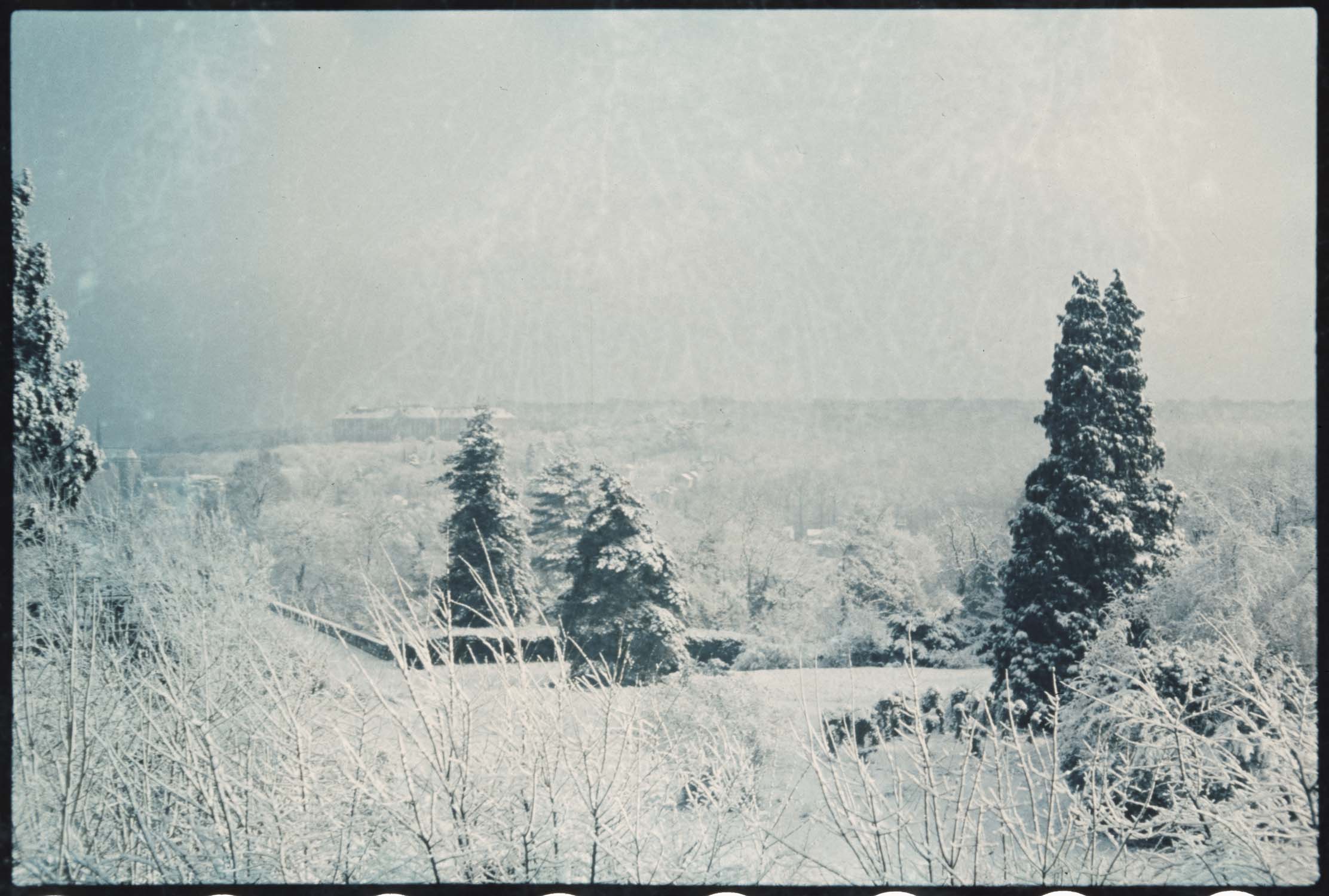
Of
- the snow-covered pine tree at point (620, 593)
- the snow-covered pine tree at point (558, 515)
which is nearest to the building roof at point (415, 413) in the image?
the snow-covered pine tree at point (558, 515)

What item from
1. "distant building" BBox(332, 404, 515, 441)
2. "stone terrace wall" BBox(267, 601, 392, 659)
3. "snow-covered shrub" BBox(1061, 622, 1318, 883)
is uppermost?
"distant building" BBox(332, 404, 515, 441)

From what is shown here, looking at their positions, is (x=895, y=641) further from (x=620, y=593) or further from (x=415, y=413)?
(x=415, y=413)

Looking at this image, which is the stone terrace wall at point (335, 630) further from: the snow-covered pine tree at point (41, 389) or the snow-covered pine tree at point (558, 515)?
the snow-covered pine tree at point (41, 389)

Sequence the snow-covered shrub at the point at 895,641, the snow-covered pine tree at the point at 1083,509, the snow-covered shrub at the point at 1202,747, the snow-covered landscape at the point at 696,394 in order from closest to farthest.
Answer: the snow-covered shrub at the point at 1202,747 → the snow-covered landscape at the point at 696,394 → the snow-covered pine tree at the point at 1083,509 → the snow-covered shrub at the point at 895,641

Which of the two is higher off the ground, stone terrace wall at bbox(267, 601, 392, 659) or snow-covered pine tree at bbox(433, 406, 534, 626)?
snow-covered pine tree at bbox(433, 406, 534, 626)

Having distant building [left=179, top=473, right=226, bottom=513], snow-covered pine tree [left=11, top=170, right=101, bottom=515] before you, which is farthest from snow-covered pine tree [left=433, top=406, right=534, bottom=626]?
snow-covered pine tree [left=11, top=170, right=101, bottom=515]

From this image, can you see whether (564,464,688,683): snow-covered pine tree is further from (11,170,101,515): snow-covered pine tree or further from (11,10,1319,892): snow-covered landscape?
(11,170,101,515): snow-covered pine tree
